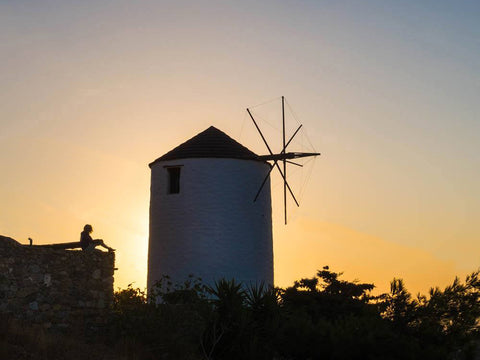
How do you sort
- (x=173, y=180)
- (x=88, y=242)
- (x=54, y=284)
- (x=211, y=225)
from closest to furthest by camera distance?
(x=54, y=284)
(x=88, y=242)
(x=211, y=225)
(x=173, y=180)

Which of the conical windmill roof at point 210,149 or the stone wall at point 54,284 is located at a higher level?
the conical windmill roof at point 210,149

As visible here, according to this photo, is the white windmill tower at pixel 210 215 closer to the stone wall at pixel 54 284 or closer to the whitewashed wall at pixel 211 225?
the whitewashed wall at pixel 211 225

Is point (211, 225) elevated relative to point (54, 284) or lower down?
elevated

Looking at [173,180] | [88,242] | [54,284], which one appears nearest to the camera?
[54,284]

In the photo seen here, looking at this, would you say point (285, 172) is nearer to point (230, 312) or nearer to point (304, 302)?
point (304, 302)

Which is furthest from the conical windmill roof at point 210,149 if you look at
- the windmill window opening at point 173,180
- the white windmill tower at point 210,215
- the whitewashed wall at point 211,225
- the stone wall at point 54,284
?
the stone wall at point 54,284

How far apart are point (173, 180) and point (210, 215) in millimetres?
2532

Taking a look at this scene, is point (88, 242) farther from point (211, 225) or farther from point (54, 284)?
point (211, 225)

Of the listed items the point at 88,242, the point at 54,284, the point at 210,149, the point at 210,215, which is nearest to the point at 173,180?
the point at 210,149

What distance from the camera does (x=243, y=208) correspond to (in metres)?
25.9

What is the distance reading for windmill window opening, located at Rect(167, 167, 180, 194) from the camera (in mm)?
26578

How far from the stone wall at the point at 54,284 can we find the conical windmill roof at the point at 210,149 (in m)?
9.34

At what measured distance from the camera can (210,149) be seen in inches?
1045

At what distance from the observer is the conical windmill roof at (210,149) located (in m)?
26.4
